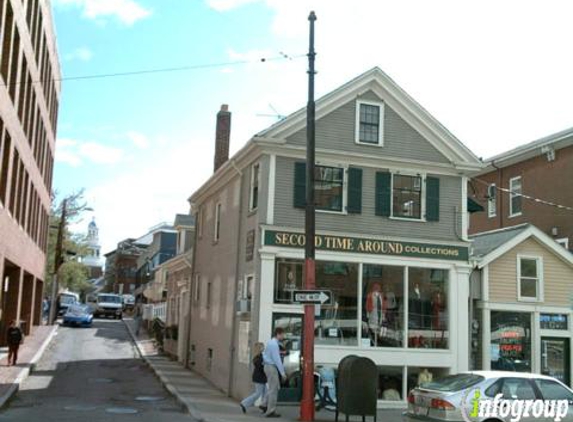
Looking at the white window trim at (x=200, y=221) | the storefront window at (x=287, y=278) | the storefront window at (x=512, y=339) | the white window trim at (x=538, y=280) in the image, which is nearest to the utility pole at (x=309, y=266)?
the storefront window at (x=287, y=278)

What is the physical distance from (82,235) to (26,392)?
44.7 meters

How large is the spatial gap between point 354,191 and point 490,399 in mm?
8133

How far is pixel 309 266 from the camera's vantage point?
14.6 m

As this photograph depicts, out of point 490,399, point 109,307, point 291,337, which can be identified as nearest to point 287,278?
point 291,337

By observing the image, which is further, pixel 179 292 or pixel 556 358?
pixel 179 292

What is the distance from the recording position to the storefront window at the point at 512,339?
21891mm

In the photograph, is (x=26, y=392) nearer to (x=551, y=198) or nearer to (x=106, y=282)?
(x=551, y=198)

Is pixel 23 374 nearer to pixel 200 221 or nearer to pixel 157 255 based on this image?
pixel 200 221

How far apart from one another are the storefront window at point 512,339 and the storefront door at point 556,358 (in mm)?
559

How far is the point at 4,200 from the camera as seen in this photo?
73.8 ft

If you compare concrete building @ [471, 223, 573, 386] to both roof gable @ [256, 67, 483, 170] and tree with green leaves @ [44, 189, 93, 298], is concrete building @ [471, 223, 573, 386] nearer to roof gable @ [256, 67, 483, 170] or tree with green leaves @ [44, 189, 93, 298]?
roof gable @ [256, 67, 483, 170]

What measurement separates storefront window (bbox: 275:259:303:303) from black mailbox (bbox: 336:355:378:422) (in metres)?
3.83

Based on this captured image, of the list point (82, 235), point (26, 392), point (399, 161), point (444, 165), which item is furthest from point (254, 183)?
point (82, 235)

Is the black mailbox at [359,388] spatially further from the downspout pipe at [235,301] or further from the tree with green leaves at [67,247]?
the tree with green leaves at [67,247]
